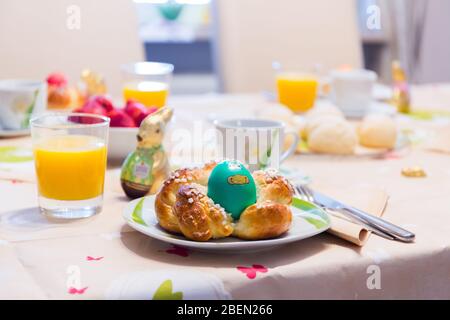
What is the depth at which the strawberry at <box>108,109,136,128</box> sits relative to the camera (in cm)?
104

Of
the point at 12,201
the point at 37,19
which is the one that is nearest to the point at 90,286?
the point at 12,201

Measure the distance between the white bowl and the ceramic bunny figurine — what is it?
0.54 ft

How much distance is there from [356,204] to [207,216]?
0.26 m

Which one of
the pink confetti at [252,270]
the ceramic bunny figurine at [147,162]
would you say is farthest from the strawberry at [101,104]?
the pink confetti at [252,270]

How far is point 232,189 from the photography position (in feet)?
2.12

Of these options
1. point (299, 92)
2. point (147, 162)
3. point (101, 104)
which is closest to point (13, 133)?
point (101, 104)

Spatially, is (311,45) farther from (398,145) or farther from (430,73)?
(430,73)

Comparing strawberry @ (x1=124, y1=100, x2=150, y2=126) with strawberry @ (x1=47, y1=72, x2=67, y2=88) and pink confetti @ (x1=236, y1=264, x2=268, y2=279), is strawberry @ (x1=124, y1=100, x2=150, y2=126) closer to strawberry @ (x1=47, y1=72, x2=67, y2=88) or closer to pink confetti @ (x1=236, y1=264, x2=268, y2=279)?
strawberry @ (x1=47, y1=72, x2=67, y2=88)

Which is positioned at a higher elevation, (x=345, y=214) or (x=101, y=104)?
(x=101, y=104)

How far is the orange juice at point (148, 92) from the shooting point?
1.32 meters

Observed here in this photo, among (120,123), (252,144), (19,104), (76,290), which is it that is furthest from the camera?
(19,104)

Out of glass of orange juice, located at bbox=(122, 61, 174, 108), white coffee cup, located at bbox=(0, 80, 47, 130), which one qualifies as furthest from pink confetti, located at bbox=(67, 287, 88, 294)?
glass of orange juice, located at bbox=(122, 61, 174, 108)

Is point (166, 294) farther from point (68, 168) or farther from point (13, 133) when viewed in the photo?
point (13, 133)

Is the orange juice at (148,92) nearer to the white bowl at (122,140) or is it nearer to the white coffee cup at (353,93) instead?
the white bowl at (122,140)
